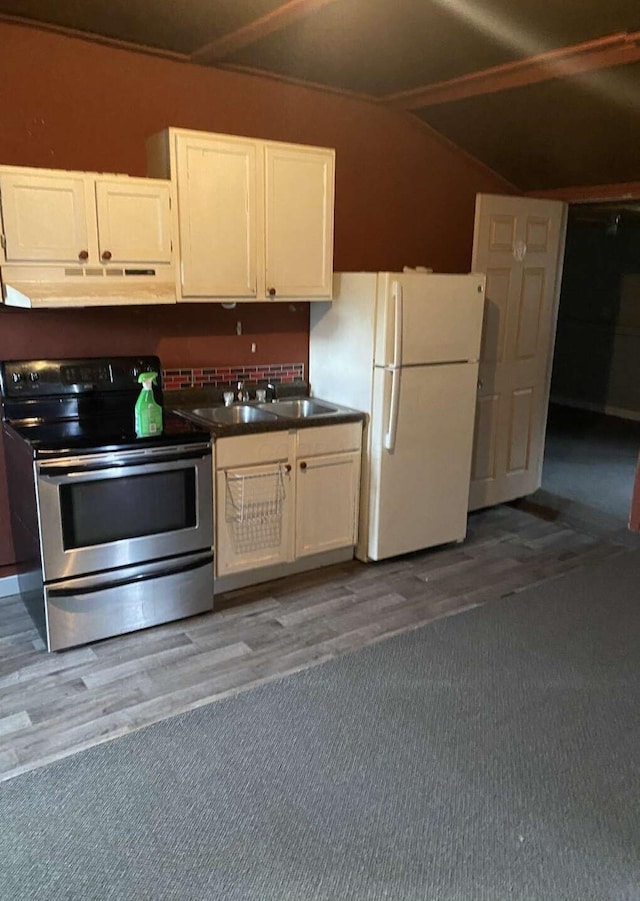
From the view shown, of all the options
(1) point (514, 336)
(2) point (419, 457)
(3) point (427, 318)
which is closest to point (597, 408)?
(1) point (514, 336)

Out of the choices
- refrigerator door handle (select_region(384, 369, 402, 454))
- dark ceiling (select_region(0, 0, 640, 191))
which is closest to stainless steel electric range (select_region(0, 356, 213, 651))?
refrigerator door handle (select_region(384, 369, 402, 454))

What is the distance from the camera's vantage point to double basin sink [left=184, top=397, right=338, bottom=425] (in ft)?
11.7

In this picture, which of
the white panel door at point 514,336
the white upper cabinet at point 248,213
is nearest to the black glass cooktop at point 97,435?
the white upper cabinet at point 248,213

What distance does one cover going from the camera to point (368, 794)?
213cm

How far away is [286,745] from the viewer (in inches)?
92.1

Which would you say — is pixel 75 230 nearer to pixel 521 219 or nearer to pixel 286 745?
pixel 286 745

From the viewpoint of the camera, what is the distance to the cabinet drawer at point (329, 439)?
11.2 ft

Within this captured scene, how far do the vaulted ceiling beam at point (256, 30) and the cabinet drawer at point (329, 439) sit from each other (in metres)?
1.74

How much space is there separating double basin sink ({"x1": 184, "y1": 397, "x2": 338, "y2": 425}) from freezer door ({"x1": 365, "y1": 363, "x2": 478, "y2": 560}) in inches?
13.2

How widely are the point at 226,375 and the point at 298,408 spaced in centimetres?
43

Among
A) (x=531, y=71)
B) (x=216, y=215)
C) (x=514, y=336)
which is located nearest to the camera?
(x=216, y=215)

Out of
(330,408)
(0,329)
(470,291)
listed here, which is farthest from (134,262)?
(470,291)

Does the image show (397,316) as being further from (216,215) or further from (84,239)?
(84,239)

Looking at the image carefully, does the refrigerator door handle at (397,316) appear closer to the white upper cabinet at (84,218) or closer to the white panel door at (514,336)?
the white panel door at (514,336)
